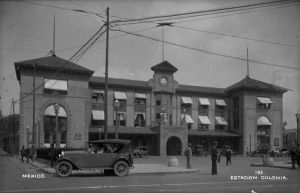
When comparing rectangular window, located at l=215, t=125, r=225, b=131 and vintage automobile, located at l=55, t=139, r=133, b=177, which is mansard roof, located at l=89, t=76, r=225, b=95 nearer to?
rectangular window, located at l=215, t=125, r=225, b=131

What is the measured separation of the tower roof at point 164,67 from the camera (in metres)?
64.9

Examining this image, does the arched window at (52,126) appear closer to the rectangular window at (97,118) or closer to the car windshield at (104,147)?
the rectangular window at (97,118)

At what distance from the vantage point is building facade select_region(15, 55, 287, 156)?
5534 cm

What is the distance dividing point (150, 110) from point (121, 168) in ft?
140

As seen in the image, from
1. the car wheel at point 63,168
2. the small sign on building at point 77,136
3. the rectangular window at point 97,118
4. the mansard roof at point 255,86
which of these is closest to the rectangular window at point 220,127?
the mansard roof at point 255,86

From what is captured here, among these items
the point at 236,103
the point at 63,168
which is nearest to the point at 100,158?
A: the point at 63,168

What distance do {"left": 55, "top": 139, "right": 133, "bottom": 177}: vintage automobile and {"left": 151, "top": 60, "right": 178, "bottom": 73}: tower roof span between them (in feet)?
140

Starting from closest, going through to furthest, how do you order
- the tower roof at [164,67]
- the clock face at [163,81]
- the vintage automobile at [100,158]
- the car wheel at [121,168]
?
1. the vintage automobile at [100,158]
2. the car wheel at [121,168]
3. the tower roof at [164,67]
4. the clock face at [163,81]

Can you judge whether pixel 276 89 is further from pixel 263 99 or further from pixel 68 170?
pixel 68 170

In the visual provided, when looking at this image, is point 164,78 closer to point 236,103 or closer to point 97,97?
point 97,97

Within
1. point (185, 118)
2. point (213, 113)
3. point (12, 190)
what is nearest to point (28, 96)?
point (185, 118)

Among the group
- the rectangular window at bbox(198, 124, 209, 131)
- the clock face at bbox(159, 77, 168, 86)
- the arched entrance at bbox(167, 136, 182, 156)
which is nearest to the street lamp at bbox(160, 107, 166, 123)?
the arched entrance at bbox(167, 136, 182, 156)

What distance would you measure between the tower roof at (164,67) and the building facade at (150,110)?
0.10ft

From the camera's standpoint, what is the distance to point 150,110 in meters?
64.8
